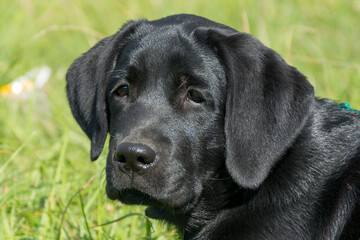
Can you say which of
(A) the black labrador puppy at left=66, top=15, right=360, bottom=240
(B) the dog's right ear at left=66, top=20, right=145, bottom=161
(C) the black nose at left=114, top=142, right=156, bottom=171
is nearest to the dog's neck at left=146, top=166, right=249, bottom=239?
(A) the black labrador puppy at left=66, top=15, right=360, bottom=240

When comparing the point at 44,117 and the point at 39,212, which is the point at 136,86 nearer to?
the point at 39,212

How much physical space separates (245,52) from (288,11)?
5.08 metres

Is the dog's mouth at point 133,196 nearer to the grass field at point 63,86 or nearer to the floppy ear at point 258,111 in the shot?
the grass field at point 63,86

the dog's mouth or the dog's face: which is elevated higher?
the dog's face

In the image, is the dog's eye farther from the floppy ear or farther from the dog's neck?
the dog's neck

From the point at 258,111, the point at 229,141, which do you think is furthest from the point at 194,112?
the point at 258,111

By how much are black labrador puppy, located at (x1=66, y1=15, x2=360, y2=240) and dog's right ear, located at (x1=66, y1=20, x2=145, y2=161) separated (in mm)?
157

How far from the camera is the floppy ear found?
3.59 m

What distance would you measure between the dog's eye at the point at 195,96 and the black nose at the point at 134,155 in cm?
51

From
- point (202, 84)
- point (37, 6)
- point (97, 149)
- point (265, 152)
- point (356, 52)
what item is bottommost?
point (37, 6)

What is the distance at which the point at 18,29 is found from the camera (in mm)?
8922

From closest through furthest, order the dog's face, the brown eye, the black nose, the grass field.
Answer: the black nose, the dog's face, the brown eye, the grass field

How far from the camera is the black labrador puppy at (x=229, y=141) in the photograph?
3.54 m

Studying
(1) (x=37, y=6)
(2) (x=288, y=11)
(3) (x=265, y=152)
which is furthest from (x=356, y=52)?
(1) (x=37, y=6)
